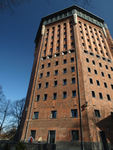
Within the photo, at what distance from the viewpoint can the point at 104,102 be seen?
→ 21.5m

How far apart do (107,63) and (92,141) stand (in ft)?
69.3

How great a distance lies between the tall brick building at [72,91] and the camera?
699 inches

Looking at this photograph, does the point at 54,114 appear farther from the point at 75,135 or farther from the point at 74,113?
the point at 75,135

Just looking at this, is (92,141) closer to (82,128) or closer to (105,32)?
(82,128)

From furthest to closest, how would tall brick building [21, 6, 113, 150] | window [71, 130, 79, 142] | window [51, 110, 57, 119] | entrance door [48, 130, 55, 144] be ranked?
window [51, 110, 57, 119] < entrance door [48, 130, 55, 144] < tall brick building [21, 6, 113, 150] < window [71, 130, 79, 142]

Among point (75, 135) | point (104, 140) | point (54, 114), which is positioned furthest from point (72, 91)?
point (104, 140)

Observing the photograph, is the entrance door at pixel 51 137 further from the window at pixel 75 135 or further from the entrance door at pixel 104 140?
the entrance door at pixel 104 140

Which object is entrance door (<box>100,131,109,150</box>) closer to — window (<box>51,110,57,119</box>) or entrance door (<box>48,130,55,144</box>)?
entrance door (<box>48,130,55,144</box>)

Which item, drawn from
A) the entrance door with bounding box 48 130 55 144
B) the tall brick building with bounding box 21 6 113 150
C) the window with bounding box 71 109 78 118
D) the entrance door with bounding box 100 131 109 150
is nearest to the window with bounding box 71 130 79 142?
the tall brick building with bounding box 21 6 113 150

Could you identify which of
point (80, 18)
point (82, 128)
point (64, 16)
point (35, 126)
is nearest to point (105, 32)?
point (80, 18)

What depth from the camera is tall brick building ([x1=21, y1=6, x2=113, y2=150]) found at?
1777 centimetres

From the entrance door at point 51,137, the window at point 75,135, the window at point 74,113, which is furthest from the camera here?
the window at point 74,113

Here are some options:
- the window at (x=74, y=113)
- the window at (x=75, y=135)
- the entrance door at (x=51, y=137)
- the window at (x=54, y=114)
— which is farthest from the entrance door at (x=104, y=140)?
the window at (x=54, y=114)

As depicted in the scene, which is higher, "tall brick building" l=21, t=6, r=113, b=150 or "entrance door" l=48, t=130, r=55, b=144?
"tall brick building" l=21, t=6, r=113, b=150
